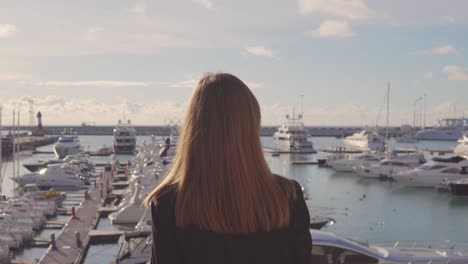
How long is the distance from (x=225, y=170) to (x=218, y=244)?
0.83ft

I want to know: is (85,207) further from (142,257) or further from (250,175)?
(250,175)

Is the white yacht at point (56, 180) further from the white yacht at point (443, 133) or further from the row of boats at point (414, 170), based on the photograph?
the white yacht at point (443, 133)

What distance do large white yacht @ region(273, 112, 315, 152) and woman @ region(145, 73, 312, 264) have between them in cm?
7719

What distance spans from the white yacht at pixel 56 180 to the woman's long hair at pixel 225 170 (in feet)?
128

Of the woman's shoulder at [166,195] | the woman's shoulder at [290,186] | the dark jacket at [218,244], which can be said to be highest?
the woman's shoulder at [290,186]

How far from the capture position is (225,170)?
207 cm

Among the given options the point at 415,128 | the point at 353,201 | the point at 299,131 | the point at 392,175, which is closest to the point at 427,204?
the point at 353,201

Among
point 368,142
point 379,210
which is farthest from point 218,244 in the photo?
point 368,142

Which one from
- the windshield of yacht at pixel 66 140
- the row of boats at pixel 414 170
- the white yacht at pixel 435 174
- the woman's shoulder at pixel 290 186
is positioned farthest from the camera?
the windshield of yacht at pixel 66 140

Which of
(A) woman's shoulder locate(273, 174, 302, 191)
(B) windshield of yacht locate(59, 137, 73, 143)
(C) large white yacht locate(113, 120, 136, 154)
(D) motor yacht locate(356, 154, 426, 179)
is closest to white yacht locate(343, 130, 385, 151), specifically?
(D) motor yacht locate(356, 154, 426, 179)

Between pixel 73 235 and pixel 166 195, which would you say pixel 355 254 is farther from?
pixel 73 235

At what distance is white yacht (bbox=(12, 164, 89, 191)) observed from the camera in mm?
39750

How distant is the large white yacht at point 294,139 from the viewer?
79500 millimetres

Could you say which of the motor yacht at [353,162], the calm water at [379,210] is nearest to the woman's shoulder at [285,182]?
the calm water at [379,210]
